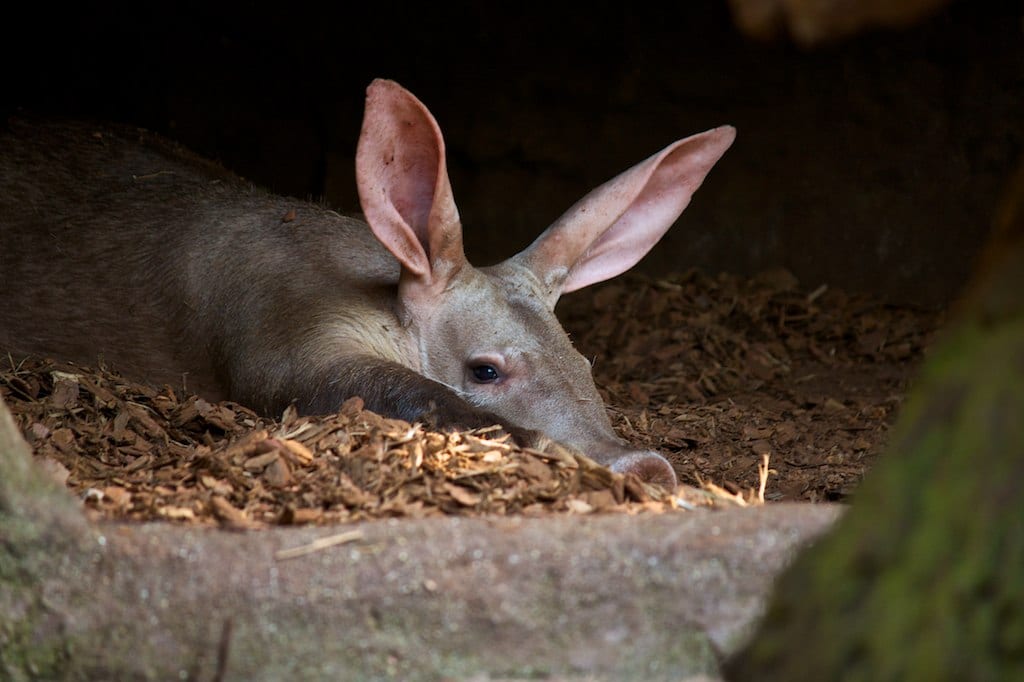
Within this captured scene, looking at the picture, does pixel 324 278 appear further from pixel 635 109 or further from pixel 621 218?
pixel 635 109

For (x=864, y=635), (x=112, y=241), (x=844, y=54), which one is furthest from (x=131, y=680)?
(x=844, y=54)

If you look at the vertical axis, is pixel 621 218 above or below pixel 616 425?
above

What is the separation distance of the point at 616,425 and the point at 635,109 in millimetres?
3108

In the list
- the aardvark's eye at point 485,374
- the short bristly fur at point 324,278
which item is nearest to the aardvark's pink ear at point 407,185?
the short bristly fur at point 324,278

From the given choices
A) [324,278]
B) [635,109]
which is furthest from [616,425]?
[635,109]

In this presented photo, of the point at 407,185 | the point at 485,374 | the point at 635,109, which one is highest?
the point at 407,185

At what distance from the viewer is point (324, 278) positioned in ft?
16.9

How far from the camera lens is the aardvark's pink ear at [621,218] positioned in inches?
211

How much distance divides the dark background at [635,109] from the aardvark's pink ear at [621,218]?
239cm

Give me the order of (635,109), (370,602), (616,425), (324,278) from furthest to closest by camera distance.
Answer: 1. (635,109)
2. (616,425)
3. (324,278)
4. (370,602)

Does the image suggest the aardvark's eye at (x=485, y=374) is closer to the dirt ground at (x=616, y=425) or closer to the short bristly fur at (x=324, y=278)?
the short bristly fur at (x=324, y=278)

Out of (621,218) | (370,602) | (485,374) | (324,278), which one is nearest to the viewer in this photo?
(370,602)

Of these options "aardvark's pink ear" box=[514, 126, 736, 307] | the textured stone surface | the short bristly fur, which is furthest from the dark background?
the textured stone surface

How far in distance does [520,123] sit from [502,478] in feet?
16.3
